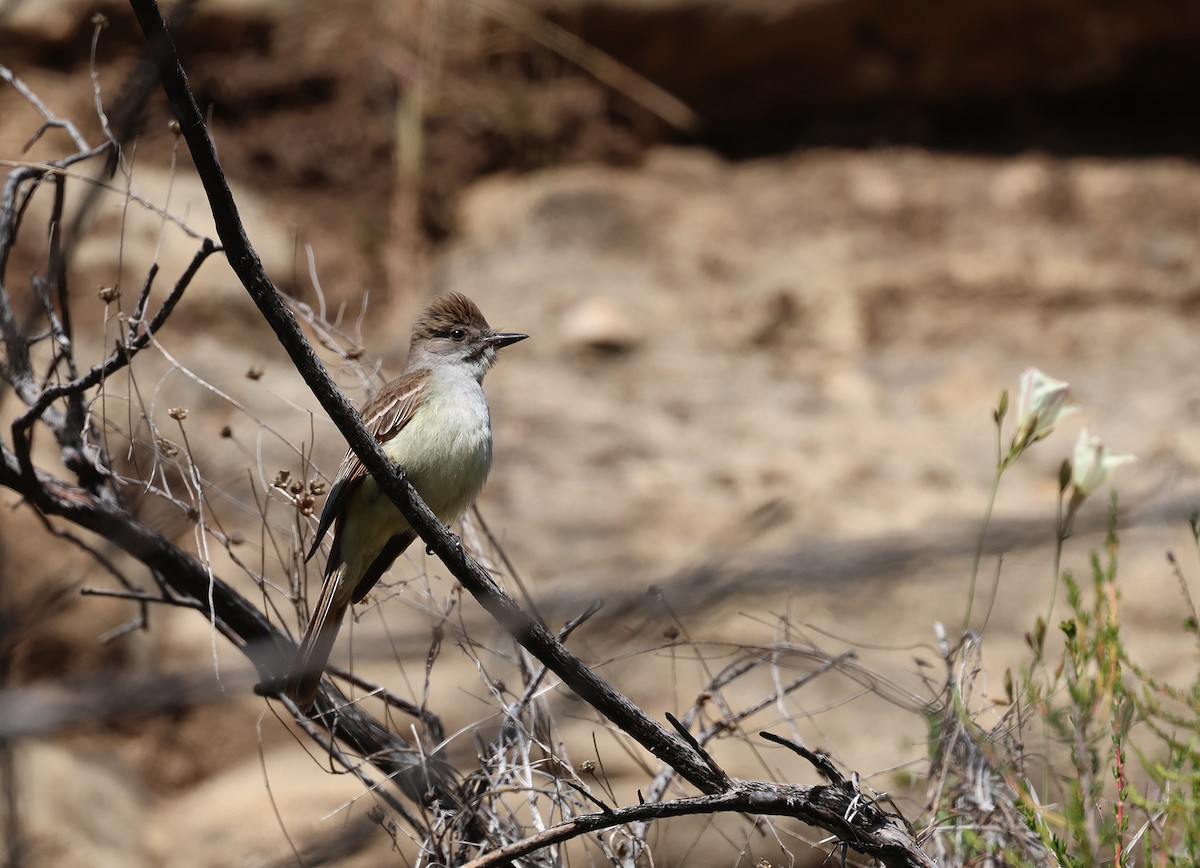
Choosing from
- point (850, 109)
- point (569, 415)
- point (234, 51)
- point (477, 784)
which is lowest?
point (477, 784)

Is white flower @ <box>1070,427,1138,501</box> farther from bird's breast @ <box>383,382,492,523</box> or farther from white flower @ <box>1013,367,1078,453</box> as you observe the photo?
bird's breast @ <box>383,382,492,523</box>

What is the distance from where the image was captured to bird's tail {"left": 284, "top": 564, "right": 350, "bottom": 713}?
11.5 feet

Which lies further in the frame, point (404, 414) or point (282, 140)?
point (282, 140)

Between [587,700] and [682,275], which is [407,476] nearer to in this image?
[587,700]

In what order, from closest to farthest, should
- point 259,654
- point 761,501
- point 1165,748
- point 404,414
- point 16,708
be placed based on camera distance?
point 16,708, point 259,654, point 404,414, point 1165,748, point 761,501

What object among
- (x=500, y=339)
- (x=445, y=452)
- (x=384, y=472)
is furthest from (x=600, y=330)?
(x=384, y=472)

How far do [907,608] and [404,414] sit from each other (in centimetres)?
334

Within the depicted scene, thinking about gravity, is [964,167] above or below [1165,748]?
above

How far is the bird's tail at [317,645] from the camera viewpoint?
3.50 m

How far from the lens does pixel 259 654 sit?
3455 millimetres

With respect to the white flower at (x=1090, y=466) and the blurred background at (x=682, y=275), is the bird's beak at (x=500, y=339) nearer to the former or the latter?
the blurred background at (x=682, y=275)

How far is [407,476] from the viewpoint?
162 inches

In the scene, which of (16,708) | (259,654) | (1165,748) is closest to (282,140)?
(259,654)

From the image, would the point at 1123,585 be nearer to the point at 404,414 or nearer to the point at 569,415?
the point at 569,415
